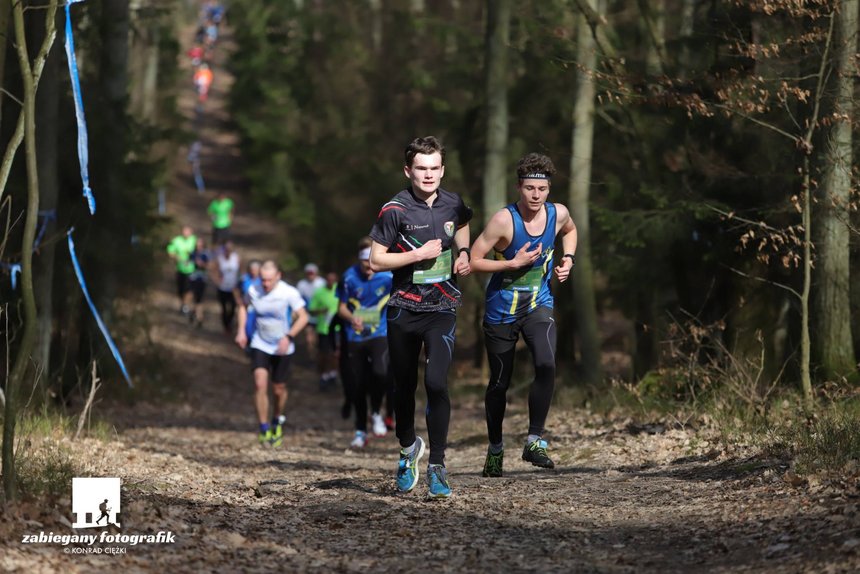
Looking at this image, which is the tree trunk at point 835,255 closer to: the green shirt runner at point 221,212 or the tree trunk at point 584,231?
the tree trunk at point 584,231

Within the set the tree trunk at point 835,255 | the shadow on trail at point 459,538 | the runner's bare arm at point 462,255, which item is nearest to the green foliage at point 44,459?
the shadow on trail at point 459,538

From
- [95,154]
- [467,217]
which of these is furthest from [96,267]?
[467,217]

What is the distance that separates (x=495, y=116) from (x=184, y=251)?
1104 centimetres

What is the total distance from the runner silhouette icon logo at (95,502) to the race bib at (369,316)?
7.11 metres

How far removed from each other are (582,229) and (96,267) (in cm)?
704

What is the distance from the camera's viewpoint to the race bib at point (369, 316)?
14430mm

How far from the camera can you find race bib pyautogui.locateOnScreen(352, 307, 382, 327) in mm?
14430

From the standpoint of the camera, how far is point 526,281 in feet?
30.6

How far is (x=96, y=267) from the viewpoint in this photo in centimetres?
1886

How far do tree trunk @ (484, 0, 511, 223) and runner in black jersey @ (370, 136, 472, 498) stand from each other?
37.2 feet

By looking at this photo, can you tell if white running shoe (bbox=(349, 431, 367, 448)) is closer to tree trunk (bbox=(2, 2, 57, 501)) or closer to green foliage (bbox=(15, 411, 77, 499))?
green foliage (bbox=(15, 411, 77, 499))

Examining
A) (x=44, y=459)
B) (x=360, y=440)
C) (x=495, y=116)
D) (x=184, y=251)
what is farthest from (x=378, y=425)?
(x=184, y=251)

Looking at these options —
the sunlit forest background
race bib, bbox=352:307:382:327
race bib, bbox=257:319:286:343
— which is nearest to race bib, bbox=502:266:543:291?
the sunlit forest background

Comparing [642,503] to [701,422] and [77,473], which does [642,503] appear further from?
[77,473]
